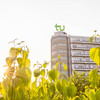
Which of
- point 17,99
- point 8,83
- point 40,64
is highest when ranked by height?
point 40,64

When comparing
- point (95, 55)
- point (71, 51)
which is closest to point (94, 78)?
point (95, 55)

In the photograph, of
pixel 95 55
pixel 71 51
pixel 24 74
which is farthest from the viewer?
pixel 71 51

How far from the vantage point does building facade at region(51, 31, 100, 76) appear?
60.1m

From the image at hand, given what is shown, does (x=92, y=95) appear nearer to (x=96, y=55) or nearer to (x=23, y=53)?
(x=96, y=55)

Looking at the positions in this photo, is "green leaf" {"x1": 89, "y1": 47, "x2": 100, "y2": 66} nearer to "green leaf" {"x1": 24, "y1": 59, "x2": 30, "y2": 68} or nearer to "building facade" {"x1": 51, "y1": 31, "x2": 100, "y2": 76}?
"green leaf" {"x1": 24, "y1": 59, "x2": 30, "y2": 68}

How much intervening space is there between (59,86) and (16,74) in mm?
805

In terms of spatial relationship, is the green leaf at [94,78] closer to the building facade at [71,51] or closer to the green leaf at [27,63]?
the green leaf at [27,63]

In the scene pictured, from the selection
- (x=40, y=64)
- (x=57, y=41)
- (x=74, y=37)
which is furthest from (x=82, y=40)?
(x=40, y=64)

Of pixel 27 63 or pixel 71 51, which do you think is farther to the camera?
pixel 71 51

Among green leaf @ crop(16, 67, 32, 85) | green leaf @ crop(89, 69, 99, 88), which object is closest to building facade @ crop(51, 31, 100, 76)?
green leaf @ crop(89, 69, 99, 88)

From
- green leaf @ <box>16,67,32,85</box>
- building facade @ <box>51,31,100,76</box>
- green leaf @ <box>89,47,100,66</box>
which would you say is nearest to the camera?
green leaf @ <box>16,67,32,85</box>

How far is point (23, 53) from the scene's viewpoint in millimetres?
1520

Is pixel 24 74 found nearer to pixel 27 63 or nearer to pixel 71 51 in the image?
pixel 27 63

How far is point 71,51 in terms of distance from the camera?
61531 millimetres
